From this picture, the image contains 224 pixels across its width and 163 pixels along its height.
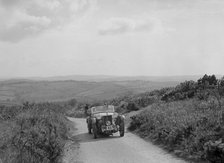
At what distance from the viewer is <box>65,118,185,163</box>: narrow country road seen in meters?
13.6

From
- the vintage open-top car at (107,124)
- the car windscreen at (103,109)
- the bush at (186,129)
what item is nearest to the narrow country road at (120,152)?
the bush at (186,129)

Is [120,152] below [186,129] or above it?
below

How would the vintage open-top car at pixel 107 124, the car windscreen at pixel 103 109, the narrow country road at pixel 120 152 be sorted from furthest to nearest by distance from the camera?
the car windscreen at pixel 103 109 < the vintage open-top car at pixel 107 124 < the narrow country road at pixel 120 152

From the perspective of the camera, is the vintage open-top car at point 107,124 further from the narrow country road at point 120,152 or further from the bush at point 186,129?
the bush at point 186,129

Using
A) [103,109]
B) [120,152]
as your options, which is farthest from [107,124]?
[120,152]

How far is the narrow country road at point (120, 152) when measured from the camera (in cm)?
1365

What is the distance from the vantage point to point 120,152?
1536cm

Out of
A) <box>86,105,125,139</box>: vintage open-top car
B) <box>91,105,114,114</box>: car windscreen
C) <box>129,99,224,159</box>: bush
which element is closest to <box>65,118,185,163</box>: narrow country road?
<box>129,99,224,159</box>: bush

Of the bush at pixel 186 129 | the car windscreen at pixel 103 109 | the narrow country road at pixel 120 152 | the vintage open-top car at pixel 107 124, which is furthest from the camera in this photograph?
the car windscreen at pixel 103 109

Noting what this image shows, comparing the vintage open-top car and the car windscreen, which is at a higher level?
the car windscreen

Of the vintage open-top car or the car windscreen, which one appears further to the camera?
the car windscreen

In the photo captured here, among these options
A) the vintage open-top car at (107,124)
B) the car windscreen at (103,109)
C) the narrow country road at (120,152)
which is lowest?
the narrow country road at (120,152)

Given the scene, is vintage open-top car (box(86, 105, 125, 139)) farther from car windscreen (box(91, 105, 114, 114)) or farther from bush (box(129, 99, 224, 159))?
bush (box(129, 99, 224, 159))

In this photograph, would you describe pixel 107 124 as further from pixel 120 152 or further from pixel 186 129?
pixel 186 129
